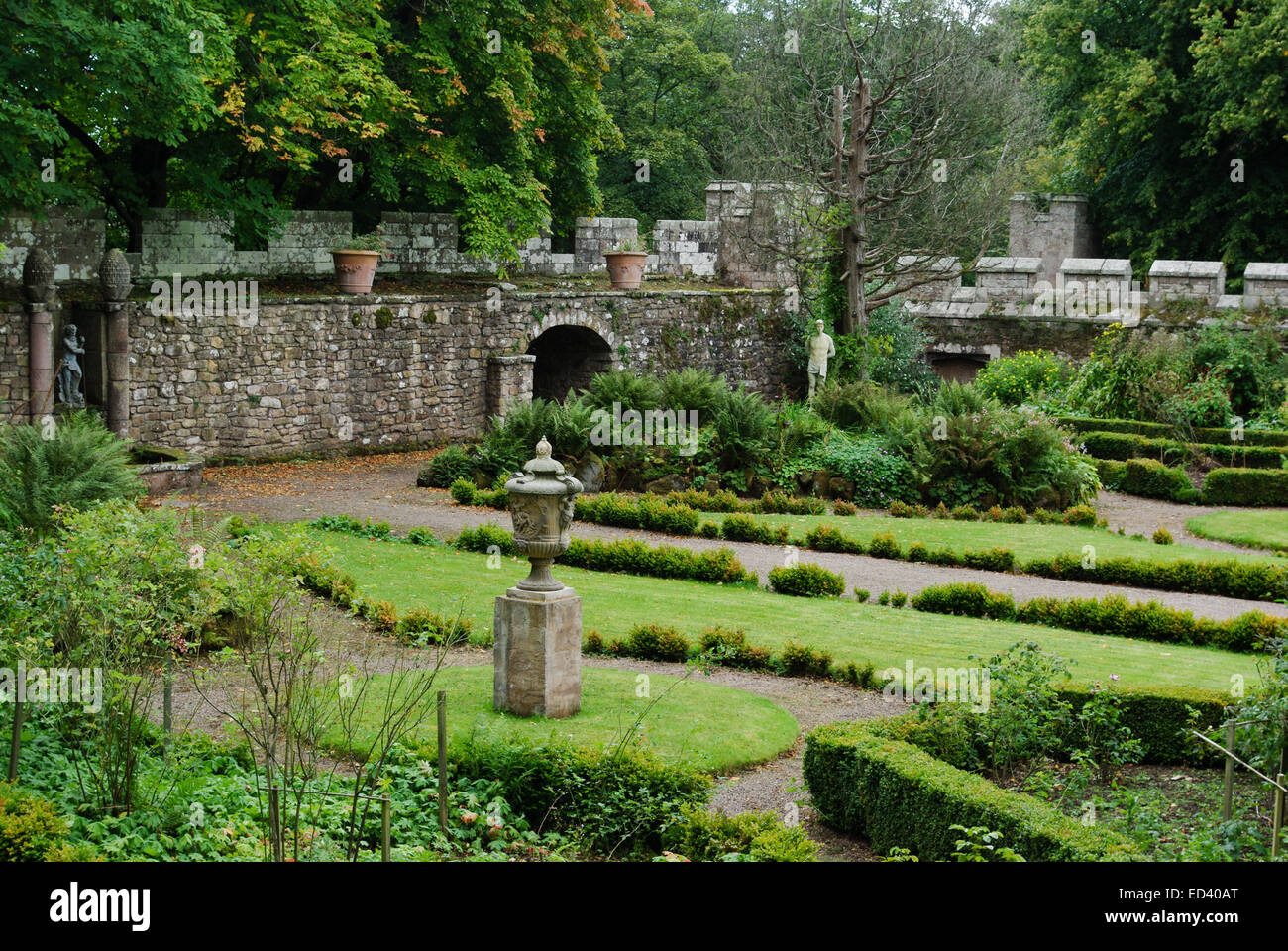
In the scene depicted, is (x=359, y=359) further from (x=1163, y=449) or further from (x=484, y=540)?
(x=1163, y=449)

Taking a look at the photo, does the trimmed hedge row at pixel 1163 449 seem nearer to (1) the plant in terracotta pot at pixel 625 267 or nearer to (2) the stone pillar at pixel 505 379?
(1) the plant in terracotta pot at pixel 625 267

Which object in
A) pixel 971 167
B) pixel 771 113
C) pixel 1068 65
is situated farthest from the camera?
pixel 971 167

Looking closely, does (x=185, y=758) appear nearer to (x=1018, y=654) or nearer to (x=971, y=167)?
(x=1018, y=654)

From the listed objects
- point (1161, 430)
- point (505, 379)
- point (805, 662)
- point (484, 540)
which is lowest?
point (805, 662)

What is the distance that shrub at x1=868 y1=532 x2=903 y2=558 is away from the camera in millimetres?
14023

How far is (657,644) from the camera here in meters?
10.5

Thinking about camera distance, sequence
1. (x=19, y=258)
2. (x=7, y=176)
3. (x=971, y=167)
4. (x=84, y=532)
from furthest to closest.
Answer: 1. (x=971, y=167)
2. (x=19, y=258)
3. (x=7, y=176)
4. (x=84, y=532)

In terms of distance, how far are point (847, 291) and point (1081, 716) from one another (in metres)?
16.4

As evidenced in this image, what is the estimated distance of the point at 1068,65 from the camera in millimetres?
27047

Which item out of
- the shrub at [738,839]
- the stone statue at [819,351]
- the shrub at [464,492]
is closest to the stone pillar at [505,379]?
the stone statue at [819,351]

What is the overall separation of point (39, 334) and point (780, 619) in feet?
31.2

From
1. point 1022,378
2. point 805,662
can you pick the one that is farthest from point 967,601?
point 1022,378

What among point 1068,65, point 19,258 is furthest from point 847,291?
point 19,258

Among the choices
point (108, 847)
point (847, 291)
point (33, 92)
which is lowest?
point (108, 847)
